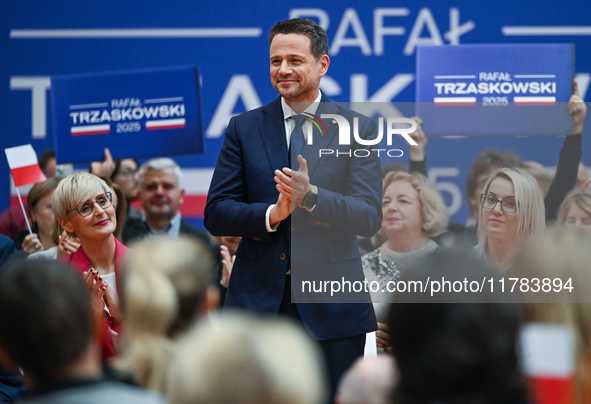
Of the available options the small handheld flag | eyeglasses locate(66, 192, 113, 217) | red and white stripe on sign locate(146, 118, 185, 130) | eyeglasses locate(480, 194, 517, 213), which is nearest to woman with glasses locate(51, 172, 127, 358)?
eyeglasses locate(66, 192, 113, 217)

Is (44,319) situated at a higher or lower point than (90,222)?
lower

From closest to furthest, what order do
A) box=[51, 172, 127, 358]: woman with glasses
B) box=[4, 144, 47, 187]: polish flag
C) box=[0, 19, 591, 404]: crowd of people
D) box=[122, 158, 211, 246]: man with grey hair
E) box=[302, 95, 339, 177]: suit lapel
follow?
box=[0, 19, 591, 404]: crowd of people → box=[302, 95, 339, 177]: suit lapel → box=[51, 172, 127, 358]: woman with glasses → box=[4, 144, 47, 187]: polish flag → box=[122, 158, 211, 246]: man with grey hair

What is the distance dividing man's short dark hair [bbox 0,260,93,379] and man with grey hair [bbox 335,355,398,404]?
0.53 meters

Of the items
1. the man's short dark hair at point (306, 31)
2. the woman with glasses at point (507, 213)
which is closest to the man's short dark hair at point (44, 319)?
the woman with glasses at point (507, 213)

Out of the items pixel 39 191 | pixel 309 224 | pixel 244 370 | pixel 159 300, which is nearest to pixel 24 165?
pixel 39 191

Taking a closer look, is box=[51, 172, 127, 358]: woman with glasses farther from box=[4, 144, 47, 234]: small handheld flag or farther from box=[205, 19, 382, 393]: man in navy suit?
box=[4, 144, 47, 234]: small handheld flag

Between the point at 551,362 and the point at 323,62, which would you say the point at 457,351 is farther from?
the point at 323,62

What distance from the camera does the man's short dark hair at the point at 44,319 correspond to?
4.23ft

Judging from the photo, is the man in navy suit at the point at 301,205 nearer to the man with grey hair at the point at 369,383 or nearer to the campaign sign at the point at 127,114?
the man with grey hair at the point at 369,383

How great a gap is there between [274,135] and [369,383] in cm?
132

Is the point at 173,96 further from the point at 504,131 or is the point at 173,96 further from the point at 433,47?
the point at 504,131

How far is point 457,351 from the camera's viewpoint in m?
1.25

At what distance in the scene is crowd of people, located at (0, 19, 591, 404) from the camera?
1.25 m

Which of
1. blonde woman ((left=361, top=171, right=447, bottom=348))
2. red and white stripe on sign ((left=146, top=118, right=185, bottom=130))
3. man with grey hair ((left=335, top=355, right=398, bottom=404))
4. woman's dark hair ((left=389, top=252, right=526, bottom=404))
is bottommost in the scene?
man with grey hair ((left=335, top=355, right=398, bottom=404))
